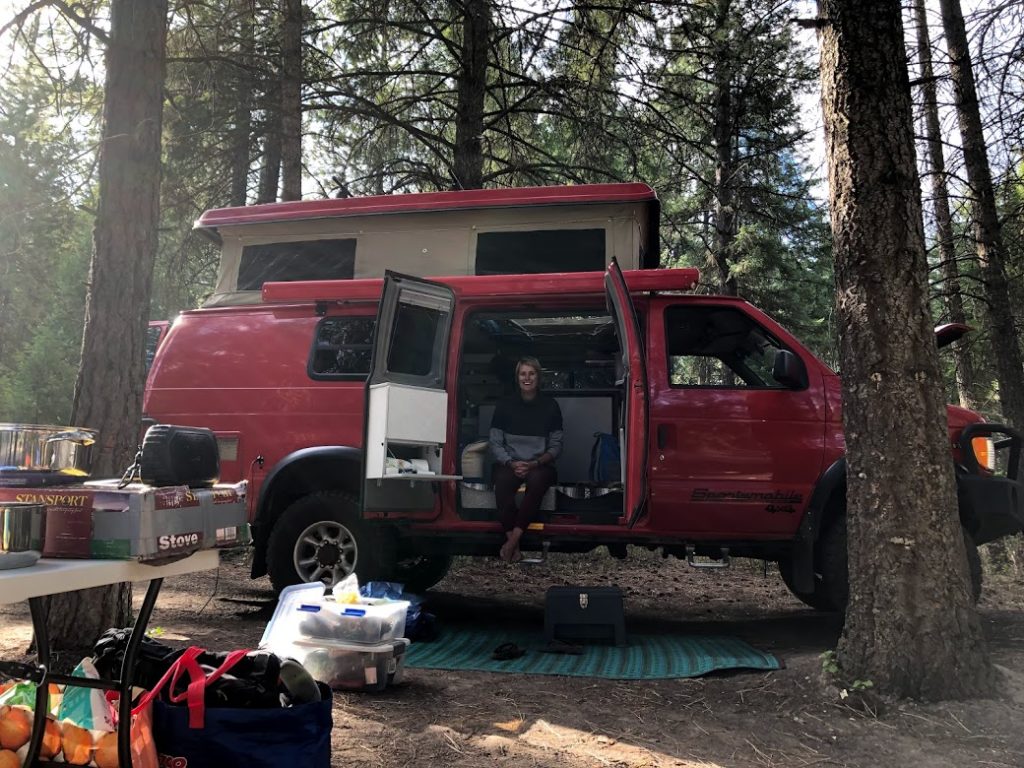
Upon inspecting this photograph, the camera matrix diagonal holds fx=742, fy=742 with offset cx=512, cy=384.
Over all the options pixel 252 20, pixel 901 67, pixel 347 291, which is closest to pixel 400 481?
pixel 347 291

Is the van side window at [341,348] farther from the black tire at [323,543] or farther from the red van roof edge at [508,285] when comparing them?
the black tire at [323,543]

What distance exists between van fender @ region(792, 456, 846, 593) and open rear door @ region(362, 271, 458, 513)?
239 centimetres

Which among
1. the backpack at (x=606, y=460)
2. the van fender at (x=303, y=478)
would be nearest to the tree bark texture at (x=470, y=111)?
the backpack at (x=606, y=460)

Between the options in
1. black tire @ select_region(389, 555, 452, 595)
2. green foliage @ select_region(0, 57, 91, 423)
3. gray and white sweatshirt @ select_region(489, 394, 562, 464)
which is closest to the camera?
gray and white sweatshirt @ select_region(489, 394, 562, 464)

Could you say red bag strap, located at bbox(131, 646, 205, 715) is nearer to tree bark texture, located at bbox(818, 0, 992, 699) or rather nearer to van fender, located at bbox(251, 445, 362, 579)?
van fender, located at bbox(251, 445, 362, 579)

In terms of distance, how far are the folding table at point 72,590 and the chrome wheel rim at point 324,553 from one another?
3.03 metres

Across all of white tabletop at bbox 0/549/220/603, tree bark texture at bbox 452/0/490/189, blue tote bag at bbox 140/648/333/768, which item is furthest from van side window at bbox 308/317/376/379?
tree bark texture at bbox 452/0/490/189

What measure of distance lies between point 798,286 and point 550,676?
→ 15101 mm

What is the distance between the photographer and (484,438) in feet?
20.0

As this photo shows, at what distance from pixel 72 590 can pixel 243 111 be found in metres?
8.35

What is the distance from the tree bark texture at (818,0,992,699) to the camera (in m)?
3.42

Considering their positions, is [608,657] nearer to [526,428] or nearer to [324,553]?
[526,428]

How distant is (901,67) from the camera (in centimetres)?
371

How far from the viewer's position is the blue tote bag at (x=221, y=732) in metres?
2.23
